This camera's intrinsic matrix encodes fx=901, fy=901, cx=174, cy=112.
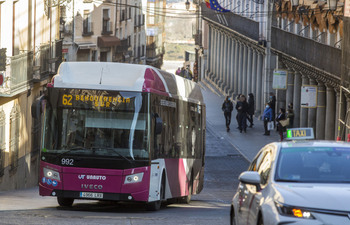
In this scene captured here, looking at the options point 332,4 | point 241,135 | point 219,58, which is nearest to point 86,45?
point 241,135

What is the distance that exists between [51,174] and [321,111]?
25.5 metres

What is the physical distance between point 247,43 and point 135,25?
25812 millimetres

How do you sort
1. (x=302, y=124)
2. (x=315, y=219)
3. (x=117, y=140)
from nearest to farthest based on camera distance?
1. (x=315, y=219)
2. (x=117, y=140)
3. (x=302, y=124)

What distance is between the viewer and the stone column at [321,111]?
131ft

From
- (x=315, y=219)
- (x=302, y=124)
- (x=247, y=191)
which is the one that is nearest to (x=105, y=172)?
(x=247, y=191)

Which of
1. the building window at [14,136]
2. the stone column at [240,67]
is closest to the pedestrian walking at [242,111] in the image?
the building window at [14,136]

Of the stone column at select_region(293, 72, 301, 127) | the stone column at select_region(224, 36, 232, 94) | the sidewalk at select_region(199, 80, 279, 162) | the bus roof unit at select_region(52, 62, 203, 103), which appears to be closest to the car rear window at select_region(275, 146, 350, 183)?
the bus roof unit at select_region(52, 62, 203, 103)

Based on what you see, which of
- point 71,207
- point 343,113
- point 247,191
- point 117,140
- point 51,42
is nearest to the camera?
point 247,191

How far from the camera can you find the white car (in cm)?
812

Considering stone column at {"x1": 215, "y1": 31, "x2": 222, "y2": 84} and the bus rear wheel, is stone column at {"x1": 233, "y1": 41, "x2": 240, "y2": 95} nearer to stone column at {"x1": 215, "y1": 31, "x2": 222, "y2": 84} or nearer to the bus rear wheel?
stone column at {"x1": 215, "y1": 31, "x2": 222, "y2": 84}

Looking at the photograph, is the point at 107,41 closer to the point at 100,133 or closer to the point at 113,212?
the point at 113,212

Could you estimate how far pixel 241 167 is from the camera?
34.6 m

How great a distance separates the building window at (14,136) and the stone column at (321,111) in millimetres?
15020

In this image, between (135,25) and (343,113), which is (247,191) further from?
(135,25)
